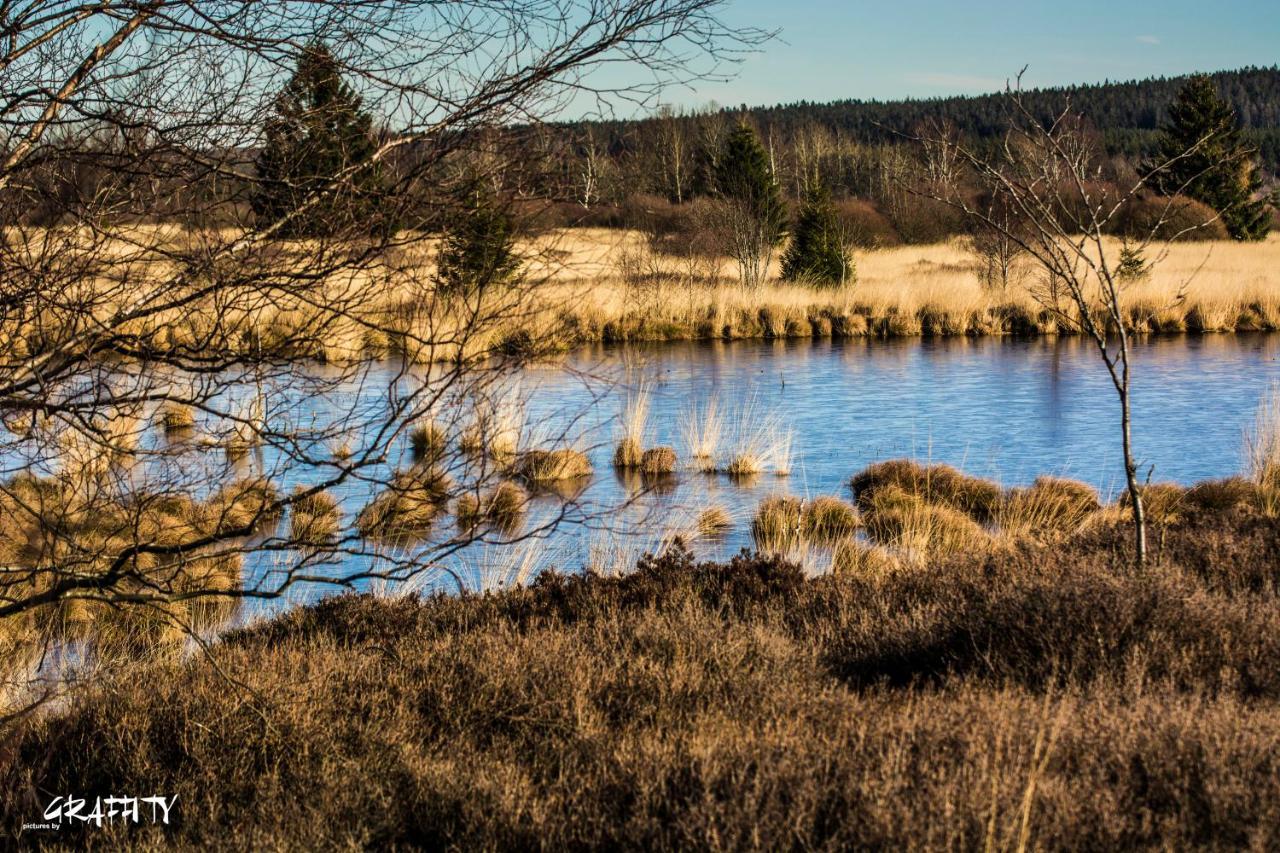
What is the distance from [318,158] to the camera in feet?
12.0

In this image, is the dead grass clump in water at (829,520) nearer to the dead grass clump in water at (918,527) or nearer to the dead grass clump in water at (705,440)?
the dead grass clump in water at (918,527)

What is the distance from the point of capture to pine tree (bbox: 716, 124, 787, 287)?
31.2 m

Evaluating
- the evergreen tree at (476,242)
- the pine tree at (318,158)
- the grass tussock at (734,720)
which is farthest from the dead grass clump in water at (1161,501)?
the pine tree at (318,158)

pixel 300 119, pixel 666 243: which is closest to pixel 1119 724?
pixel 300 119

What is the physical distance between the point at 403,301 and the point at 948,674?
2568mm

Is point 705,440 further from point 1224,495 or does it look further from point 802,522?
point 1224,495

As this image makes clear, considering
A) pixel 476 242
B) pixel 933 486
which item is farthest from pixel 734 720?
pixel 933 486

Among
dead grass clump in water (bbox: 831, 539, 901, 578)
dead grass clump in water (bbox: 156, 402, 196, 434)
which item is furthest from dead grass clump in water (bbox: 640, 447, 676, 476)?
dead grass clump in water (bbox: 156, 402, 196, 434)

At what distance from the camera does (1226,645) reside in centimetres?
450

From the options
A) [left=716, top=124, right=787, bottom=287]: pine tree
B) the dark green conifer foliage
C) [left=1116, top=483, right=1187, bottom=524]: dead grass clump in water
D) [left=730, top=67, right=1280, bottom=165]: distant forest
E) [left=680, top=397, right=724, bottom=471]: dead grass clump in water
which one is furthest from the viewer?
[left=730, top=67, right=1280, bottom=165]: distant forest

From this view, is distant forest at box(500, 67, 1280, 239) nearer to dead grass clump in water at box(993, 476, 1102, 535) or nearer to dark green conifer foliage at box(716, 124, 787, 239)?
dark green conifer foliage at box(716, 124, 787, 239)

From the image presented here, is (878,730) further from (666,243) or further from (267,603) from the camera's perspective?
(666,243)

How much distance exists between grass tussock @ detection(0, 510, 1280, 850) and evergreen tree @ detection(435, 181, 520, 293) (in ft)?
4.75

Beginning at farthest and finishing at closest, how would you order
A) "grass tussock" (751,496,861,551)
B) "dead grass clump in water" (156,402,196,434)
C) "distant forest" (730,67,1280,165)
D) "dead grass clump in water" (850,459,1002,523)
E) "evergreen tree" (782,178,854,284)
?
"distant forest" (730,67,1280,165) < "evergreen tree" (782,178,854,284) < "dead grass clump in water" (850,459,1002,523) < "grass tussock" (751,496,861,551) < "dead grass clump in water" (156,402,196,434)
